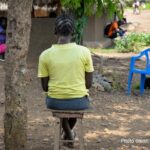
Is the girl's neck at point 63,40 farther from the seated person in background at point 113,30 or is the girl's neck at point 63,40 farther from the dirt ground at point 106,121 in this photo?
the seated person in background at point 113,30

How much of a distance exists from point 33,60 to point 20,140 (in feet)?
24.5

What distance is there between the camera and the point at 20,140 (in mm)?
4863

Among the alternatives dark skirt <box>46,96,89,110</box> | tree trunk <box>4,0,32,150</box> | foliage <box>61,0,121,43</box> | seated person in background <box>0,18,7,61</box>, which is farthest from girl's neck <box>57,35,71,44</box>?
seated person in background <box>0,18,7,61</box>

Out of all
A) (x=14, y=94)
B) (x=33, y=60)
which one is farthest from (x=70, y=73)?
(x=33, y=60)

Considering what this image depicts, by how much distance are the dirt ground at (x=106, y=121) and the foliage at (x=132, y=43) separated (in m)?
8.67

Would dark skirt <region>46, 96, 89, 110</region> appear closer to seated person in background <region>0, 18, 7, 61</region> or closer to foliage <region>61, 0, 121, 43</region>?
foliage <region>61, 0, 121, 43</region>

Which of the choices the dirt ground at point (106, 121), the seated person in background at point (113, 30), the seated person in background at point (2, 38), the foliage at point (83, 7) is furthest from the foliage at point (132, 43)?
the dirt ground at point (106, 121)

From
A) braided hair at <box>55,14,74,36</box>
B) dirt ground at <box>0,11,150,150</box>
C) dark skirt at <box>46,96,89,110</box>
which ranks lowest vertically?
dirt ground at <box>0,11,150,150</box>

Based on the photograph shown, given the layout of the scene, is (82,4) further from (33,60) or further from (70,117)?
(70,117)

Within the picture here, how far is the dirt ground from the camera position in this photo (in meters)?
5.83

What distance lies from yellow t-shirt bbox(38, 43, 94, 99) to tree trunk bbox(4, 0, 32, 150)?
0.74ft

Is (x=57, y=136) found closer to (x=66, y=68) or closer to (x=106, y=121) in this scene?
(x=66, y=68)

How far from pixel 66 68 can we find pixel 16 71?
47cm

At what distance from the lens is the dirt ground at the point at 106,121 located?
5.83 metres
